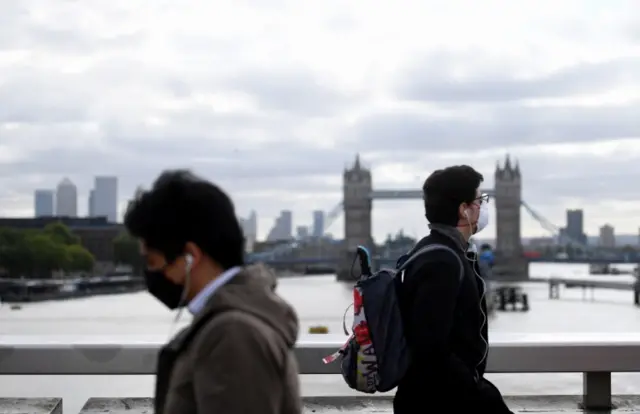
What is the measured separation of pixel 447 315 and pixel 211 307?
103 cm

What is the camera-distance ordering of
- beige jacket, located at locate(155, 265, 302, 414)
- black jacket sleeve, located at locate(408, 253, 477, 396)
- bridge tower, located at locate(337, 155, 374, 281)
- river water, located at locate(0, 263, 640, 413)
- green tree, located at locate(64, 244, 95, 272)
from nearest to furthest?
beige jacket, located at locate(155, 265, 302, 414)
black jacket sleeve, located at locate(408, 253, 477, 396)
river water, located at locate(0, 263, 640, 413)
green tree, located at locate(64, 244, 95, 272)
bridge tower, located at locate(337, 155, 374, 281)

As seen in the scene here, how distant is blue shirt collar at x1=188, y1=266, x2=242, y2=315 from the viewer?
5.41 ft

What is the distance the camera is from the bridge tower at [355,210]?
106500 millimetres

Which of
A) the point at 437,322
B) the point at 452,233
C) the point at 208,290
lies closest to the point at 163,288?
the point at 208,290

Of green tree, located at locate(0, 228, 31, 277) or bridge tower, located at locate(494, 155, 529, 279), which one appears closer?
green tree, located at locate(0, 228, 31, 277)

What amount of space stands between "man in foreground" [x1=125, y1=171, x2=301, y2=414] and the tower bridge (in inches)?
3999

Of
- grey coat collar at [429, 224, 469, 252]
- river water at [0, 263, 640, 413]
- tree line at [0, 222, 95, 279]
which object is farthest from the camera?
tree line at [0, 222, 95, 279]

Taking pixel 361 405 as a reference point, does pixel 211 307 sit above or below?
above

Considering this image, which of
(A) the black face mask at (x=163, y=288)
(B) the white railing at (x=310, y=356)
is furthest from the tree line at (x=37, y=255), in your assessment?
(A) the black face mask at (x=163, y=288)

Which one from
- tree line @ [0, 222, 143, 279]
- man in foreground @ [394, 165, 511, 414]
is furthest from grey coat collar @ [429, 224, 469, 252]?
tree line @ [0, 222, 143, 279]

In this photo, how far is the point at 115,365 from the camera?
146 inches

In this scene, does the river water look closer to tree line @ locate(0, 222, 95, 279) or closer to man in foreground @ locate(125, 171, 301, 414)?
man in foreground @ locate(125, 171, 301, 414)

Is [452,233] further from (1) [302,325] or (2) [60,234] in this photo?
(2) [60,234]

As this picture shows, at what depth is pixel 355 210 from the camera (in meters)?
114
